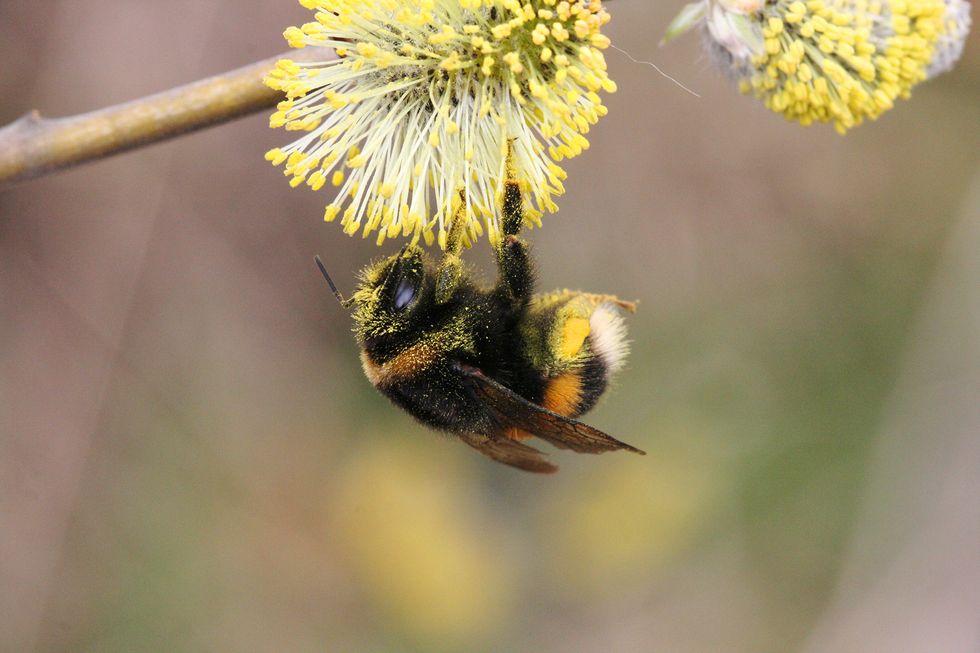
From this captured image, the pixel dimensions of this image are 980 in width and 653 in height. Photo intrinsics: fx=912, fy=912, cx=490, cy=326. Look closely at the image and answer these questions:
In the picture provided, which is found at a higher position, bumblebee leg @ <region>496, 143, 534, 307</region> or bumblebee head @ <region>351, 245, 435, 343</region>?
bumblebee leg @ <region>496, 143, 534, 307</region>

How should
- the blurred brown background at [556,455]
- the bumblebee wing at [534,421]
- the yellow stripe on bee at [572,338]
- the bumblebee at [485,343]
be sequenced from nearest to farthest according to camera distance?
the bumblebee wing at [534,421], the bumblebee at [485,343], the yellow stripe on bee at [572,338], the blurred brown background at [556,455]

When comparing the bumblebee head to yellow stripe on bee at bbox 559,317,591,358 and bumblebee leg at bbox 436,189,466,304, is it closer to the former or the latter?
bumblebee leg at bbox 436,189,466,304

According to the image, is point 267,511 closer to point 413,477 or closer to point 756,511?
point 413,477

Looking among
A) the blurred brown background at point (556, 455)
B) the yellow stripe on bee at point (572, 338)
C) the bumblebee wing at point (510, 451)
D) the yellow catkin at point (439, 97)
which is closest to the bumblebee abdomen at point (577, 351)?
the yellow stripe on bee at point (572, 338)

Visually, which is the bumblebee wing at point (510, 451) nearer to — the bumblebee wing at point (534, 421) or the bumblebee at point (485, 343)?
the bumblebee at point (485, 343)

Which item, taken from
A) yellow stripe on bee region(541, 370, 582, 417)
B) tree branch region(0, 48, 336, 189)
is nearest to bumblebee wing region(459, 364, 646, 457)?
yellow stripe on bee region(541, 370, 582, 417)

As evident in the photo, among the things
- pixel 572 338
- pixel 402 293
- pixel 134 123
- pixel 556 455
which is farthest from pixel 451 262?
pixel 556 455
